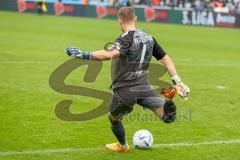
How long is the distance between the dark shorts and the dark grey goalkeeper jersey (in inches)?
3.3

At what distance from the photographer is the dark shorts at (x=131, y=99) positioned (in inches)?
322

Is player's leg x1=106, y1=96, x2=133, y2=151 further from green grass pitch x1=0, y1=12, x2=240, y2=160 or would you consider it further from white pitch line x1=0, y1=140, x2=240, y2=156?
white pitch line x1=0, y1=140, x2=240, y2=156

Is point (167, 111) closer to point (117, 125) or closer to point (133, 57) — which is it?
point (117, 125)

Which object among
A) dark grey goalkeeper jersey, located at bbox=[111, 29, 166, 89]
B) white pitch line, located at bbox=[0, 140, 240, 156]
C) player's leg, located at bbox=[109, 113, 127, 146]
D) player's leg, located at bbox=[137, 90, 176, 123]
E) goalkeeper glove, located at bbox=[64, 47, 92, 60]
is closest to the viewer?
goalkeeper glove, located at bbox=[64, 47, 92, 60]

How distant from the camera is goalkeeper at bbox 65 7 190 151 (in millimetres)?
7906

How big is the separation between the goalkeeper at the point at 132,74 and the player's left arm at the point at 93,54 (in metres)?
0.02

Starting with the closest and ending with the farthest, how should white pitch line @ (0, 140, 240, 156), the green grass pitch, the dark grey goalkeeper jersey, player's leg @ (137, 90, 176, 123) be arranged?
1. the dark grey goalkeeper jersey
2. player's leg @ (137, 90, 176, 123)
3. white pitch line @ (0, 140, 240, 156)
4. the green grass pitch

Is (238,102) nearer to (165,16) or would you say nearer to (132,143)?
(132,143)

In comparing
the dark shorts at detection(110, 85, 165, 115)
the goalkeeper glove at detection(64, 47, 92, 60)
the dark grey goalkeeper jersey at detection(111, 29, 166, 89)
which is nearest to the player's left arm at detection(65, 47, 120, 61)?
the goalkeeper glove at detection(64, 47, 92, 60)

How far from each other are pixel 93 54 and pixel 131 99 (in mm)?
1025

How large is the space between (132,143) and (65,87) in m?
5.30

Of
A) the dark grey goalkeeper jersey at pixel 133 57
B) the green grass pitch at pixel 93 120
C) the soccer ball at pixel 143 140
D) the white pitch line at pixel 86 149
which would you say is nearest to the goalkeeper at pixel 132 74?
the dark grey goalkeeper jersey at pixel 133 57

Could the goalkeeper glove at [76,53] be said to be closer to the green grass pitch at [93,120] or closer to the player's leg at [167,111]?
the player's leg at [167,111]

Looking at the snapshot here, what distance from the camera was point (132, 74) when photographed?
815cm
